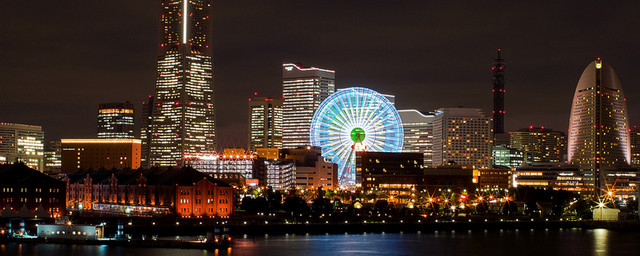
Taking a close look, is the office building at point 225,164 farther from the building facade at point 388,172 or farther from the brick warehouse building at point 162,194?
the brick warehouse building at point 162,194

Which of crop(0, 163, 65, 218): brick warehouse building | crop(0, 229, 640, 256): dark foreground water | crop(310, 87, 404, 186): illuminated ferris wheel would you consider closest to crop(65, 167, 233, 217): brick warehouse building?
crop(0, 163, 65, 218): brick warehouse building

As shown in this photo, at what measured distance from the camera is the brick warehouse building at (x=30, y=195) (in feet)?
355

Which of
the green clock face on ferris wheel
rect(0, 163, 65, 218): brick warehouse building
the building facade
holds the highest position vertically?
the green clock face on ferris wheel

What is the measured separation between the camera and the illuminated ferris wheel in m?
162

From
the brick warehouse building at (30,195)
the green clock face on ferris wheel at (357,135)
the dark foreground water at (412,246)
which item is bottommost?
the dark foreground water at (412,246)

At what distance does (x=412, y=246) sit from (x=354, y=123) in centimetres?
6785

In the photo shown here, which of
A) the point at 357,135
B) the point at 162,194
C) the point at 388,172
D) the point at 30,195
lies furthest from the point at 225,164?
the point at 30,195

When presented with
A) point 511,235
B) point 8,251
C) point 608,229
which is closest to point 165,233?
point 8,251

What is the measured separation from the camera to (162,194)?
390 ft

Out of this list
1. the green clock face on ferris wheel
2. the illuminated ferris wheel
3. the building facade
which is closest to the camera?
the illuminated ferris wheel

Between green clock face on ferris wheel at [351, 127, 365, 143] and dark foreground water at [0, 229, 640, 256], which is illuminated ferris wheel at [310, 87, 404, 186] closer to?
green clock face on ferris wheel at [351, 127, 365, 143]

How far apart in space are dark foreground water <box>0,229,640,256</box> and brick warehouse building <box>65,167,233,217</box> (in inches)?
589

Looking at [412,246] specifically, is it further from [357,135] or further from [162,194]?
[357,135]

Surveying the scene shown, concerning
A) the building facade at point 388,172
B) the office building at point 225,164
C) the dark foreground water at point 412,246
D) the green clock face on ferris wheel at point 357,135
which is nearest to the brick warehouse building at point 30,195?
the dark foreground water at point 412,246
